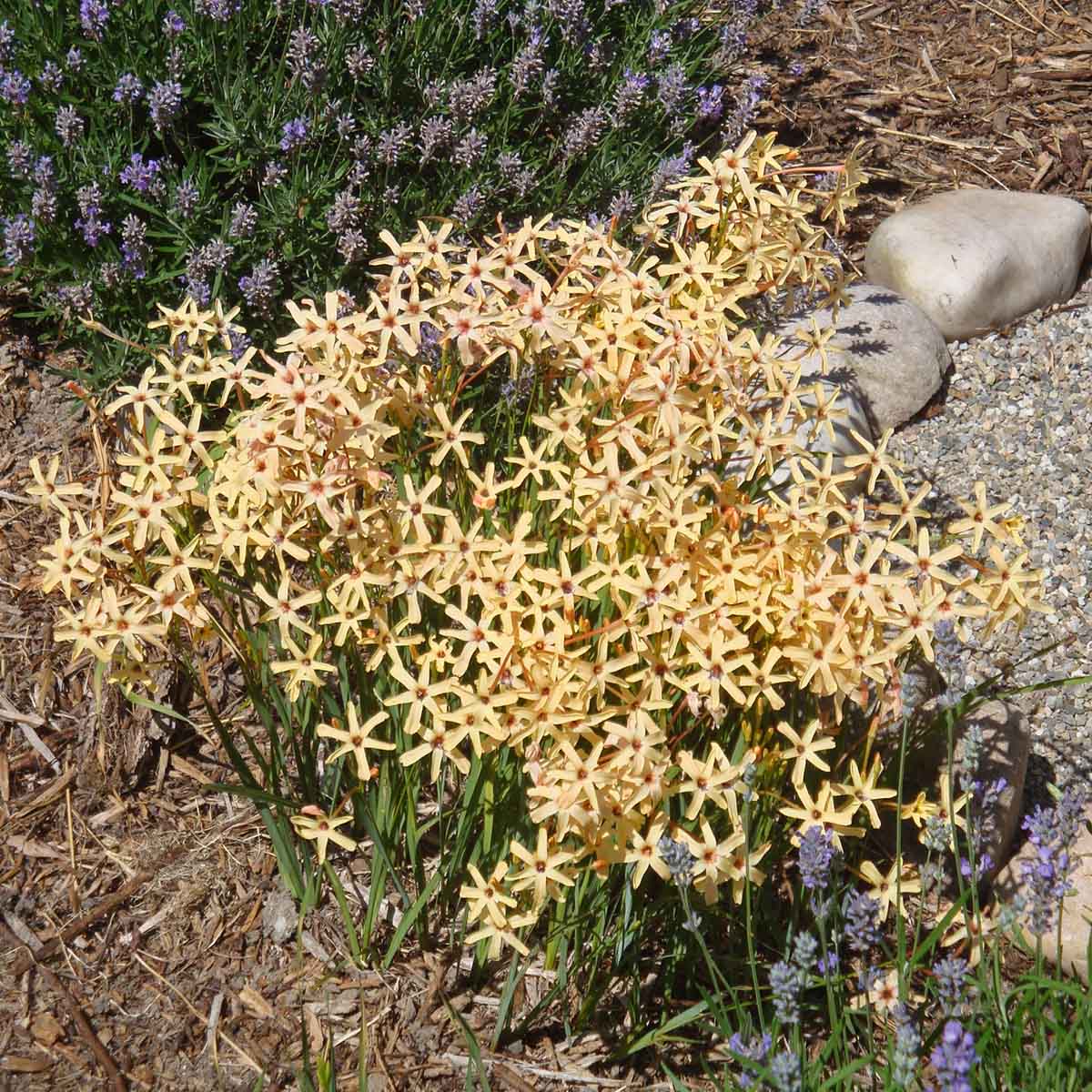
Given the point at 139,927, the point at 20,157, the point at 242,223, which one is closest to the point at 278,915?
the point at 139,927

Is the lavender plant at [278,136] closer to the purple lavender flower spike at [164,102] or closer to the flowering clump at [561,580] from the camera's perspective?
the purple lavender flower spike at [164,102]

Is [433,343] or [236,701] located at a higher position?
[433,343]

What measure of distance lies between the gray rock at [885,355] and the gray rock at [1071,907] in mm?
1929

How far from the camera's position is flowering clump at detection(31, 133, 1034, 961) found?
2893 millimetres

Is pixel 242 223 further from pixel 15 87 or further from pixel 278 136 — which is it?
pixel 15 87

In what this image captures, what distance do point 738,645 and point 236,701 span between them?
1.81 m

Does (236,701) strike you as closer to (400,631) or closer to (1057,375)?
(400,631)

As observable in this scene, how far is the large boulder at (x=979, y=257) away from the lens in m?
5.61

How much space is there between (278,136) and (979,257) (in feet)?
9.56

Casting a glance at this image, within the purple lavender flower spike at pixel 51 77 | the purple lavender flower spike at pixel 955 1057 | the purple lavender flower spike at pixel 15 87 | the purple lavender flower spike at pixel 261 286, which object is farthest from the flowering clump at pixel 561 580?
the purple lavender flower spike at pixel 51 77

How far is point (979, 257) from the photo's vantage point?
5605mm

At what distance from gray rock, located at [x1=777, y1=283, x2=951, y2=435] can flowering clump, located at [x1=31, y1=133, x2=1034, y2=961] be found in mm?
1769

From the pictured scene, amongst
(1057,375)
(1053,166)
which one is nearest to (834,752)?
(1057,375)

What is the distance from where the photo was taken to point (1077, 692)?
4.42 m
